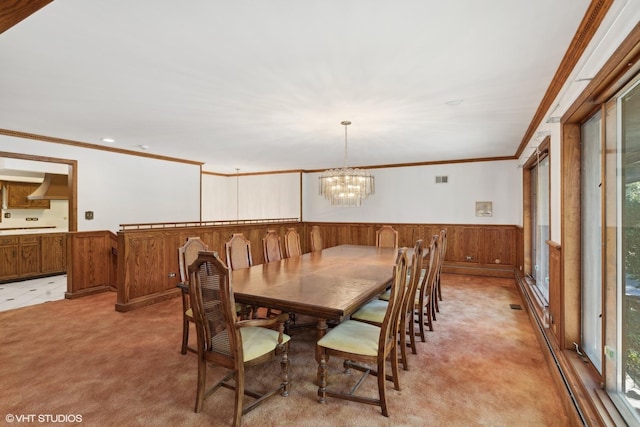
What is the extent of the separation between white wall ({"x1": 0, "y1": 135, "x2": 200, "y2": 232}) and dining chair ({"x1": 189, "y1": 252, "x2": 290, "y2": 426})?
4230mm

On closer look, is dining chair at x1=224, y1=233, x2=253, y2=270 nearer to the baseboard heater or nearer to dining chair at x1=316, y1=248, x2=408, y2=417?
dining chair at x1=316, y1=248, x2=408, y2=417

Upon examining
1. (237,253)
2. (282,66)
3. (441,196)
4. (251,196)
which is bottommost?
(237,253)

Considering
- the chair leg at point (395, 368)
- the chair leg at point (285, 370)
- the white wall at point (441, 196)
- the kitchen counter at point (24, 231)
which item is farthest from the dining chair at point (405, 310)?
the kitchen counter at point (24, 231)

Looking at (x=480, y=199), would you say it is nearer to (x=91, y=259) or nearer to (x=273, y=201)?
(x=273, y=201)

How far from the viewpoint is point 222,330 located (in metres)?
1.96

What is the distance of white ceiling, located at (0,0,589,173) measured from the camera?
5.88 feet

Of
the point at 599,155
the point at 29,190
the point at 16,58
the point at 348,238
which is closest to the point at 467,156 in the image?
the point at 348,238

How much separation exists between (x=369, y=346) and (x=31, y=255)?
7057 mm

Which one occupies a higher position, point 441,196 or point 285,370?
point 441,196

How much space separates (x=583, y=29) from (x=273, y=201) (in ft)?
23.8

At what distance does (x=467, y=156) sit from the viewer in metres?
6.25

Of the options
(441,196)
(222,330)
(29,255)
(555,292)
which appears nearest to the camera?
(222,330)

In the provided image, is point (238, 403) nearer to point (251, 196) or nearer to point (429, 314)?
point (429, 314)

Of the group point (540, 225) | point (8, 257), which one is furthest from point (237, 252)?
point (8, 257)
